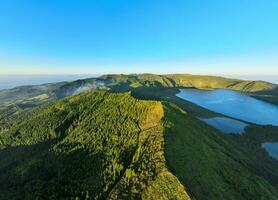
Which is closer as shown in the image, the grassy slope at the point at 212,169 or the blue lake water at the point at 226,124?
the grassy slope at the point at 212,169

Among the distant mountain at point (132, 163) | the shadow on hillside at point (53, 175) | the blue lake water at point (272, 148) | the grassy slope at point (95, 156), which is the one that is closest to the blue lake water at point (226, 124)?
the distant mountain at point (132, 163)

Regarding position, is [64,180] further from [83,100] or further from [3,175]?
[83,100]

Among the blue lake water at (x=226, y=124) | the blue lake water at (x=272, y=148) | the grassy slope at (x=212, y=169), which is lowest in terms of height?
the blue lake water at (x=272, y=148)

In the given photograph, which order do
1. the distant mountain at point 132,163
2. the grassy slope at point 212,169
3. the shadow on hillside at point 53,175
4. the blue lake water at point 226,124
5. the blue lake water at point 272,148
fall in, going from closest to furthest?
the distant mountain at point 132,163 → the grassy slope at point 212,169 → the shadow on hillside at point 53,175 → the blue lake water at point 272,148 → the blue lake water at point 226,124

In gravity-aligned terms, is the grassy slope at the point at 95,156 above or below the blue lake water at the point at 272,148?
above

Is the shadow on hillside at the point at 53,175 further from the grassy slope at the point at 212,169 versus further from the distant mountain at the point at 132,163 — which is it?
the grassy slope at the point at 212,169

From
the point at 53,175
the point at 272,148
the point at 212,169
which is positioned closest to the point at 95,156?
the point at 53,175

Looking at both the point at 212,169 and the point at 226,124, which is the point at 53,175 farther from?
the point at 226,124
